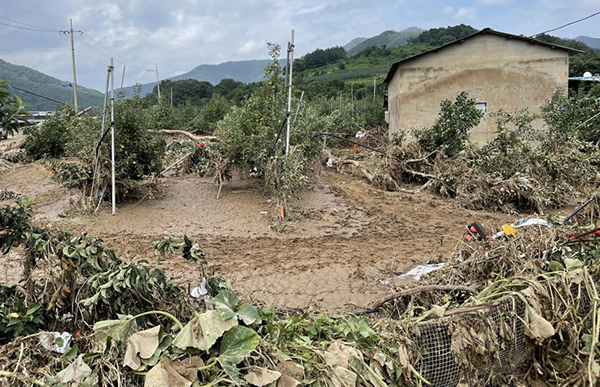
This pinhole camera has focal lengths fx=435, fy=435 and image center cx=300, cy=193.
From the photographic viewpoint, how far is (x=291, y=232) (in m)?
8.09

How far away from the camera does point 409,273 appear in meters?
5.62

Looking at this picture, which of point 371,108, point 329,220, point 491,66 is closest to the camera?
point 329,220

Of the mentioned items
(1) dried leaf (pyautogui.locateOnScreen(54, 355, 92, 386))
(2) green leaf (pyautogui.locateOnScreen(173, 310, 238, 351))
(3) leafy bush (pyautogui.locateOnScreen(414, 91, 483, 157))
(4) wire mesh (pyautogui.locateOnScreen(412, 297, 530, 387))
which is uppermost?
(3) leafy bush (pyautogui.locateOnScreen(414, 91, 483, 157))

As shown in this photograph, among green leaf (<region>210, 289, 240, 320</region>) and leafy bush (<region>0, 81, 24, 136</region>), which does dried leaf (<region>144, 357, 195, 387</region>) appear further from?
leafy bush (<region>0, 81, 24, 136</region>)

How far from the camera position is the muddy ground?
570 cm

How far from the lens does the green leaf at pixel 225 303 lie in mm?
2597

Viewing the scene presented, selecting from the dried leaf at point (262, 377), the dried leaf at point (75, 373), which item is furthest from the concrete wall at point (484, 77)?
the dried leaf at point (75, 373)

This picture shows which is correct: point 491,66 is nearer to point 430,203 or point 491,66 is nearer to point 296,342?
point 430,203

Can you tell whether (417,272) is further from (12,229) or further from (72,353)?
(12,229)

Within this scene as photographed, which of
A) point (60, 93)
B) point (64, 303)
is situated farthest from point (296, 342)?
point (60, 93)

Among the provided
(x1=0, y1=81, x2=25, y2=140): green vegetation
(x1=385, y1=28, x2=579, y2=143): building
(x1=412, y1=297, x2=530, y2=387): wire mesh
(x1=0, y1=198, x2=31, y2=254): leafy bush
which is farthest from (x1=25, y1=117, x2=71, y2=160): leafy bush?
(x1=412, y1=297, x2=530, y2=387): wire mesh

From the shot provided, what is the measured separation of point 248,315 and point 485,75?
1695 centimetres

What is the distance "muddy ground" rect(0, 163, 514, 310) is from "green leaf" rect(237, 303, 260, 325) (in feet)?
4.27

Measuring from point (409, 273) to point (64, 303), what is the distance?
4.05 m
